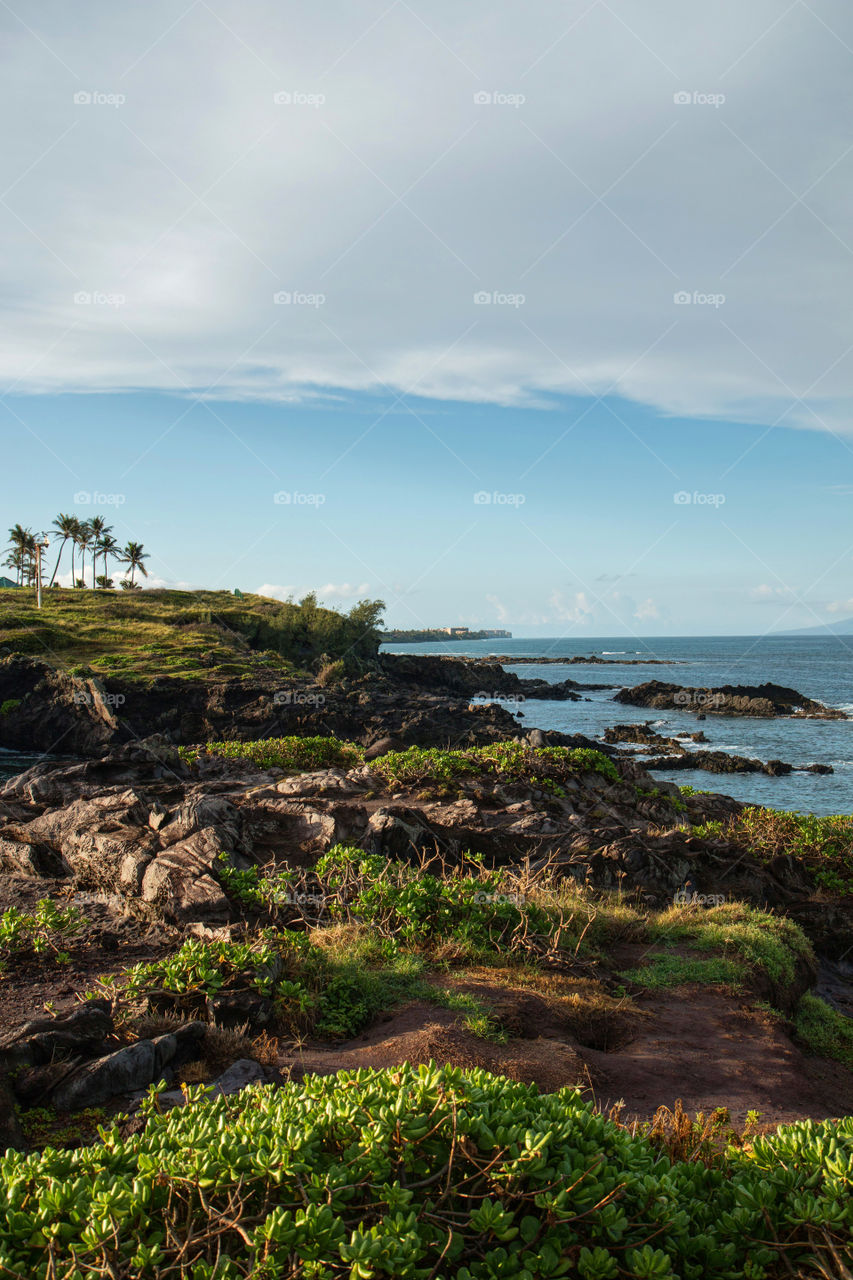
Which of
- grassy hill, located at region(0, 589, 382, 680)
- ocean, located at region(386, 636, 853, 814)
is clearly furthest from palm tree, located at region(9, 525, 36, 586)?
ocean, located at region(386, 636, 853, 814)

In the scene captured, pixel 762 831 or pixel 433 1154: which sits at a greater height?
pixel 433 1154

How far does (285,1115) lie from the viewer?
3475mm

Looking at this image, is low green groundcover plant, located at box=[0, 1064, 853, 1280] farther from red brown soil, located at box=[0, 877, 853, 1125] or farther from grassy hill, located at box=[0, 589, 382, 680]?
grassy hill, located at box=[0, 589, 382, 680]

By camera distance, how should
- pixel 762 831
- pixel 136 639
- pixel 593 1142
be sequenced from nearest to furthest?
pixel 593 1142 < pixel 762 831 < pixel 136 639

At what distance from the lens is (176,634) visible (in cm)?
6325

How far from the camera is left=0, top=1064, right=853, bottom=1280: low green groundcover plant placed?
9.40ft

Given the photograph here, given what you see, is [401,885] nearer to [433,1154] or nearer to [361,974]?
[361,974]

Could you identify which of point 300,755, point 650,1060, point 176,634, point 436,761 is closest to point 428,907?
point 650,1060

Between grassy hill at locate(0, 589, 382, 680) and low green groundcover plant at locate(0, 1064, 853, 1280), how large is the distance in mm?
45662

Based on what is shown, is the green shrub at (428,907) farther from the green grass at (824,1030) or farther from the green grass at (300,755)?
the green grass at (300,755)

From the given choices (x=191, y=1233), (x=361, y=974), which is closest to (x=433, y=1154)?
(x=191, y=1233)

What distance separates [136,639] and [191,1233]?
201 ft

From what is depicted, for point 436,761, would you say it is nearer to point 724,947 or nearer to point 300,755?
point 300,755

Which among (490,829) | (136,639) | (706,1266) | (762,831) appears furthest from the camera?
(136,639)
